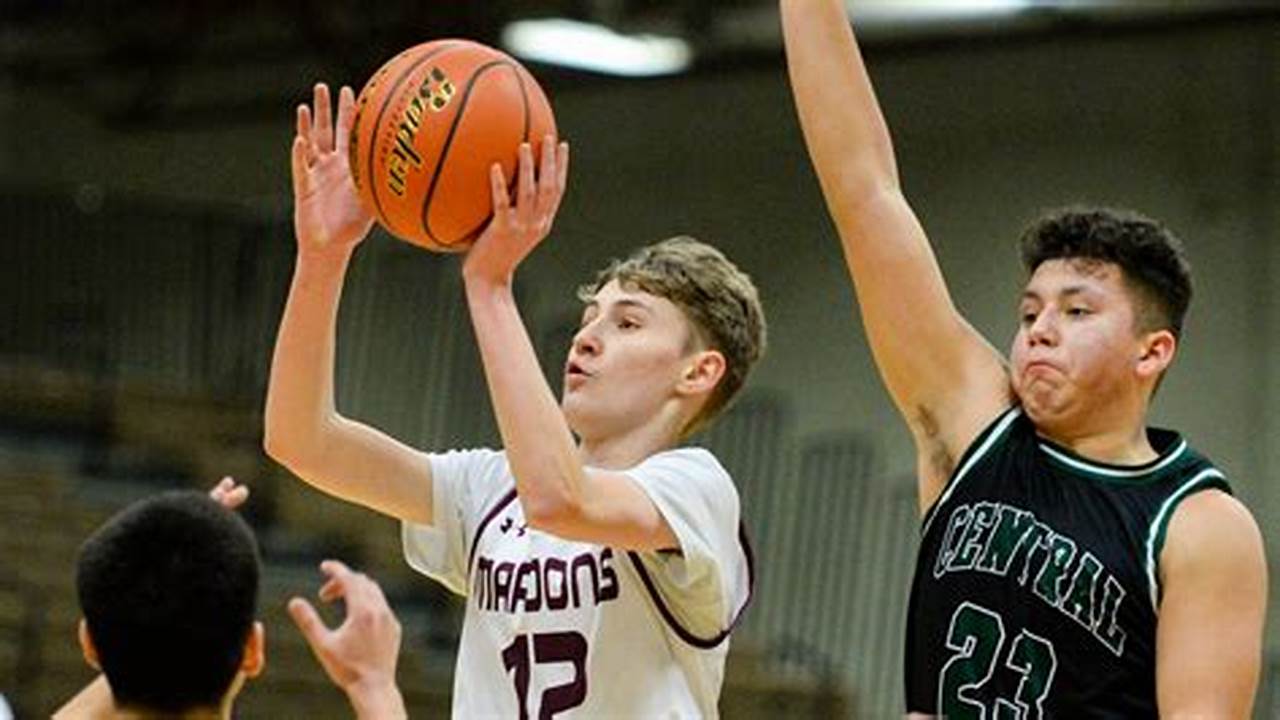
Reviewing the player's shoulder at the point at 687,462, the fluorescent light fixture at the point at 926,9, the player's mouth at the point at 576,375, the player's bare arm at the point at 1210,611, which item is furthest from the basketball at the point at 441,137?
the fluorescent light fixture at the point at 926,9

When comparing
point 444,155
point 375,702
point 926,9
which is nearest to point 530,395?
point 444,155

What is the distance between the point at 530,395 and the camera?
4.13 meters

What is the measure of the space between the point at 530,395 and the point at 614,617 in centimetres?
56

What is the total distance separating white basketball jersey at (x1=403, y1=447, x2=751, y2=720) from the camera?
4484 millimetres

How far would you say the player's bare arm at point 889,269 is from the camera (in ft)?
14.5

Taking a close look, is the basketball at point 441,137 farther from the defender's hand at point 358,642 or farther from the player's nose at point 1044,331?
the defender's hand at point 358,642

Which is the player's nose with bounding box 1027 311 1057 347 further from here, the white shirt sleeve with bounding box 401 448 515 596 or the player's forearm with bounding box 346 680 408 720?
the player's forearm with bounding box 346 680 408 720

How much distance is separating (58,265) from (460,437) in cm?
244

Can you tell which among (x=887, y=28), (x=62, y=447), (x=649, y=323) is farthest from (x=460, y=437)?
(x=649, y=323)

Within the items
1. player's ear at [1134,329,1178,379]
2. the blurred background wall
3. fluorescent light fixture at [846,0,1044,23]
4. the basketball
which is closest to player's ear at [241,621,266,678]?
the basketball

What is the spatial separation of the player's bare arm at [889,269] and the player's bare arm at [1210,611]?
1.40 ft

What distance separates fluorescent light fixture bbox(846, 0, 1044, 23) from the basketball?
9387 mm

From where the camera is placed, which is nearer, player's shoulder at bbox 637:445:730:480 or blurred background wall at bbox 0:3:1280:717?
player's shoulder at bbox 637:445:730:480

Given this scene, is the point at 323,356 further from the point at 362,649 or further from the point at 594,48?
the point at 594,48
